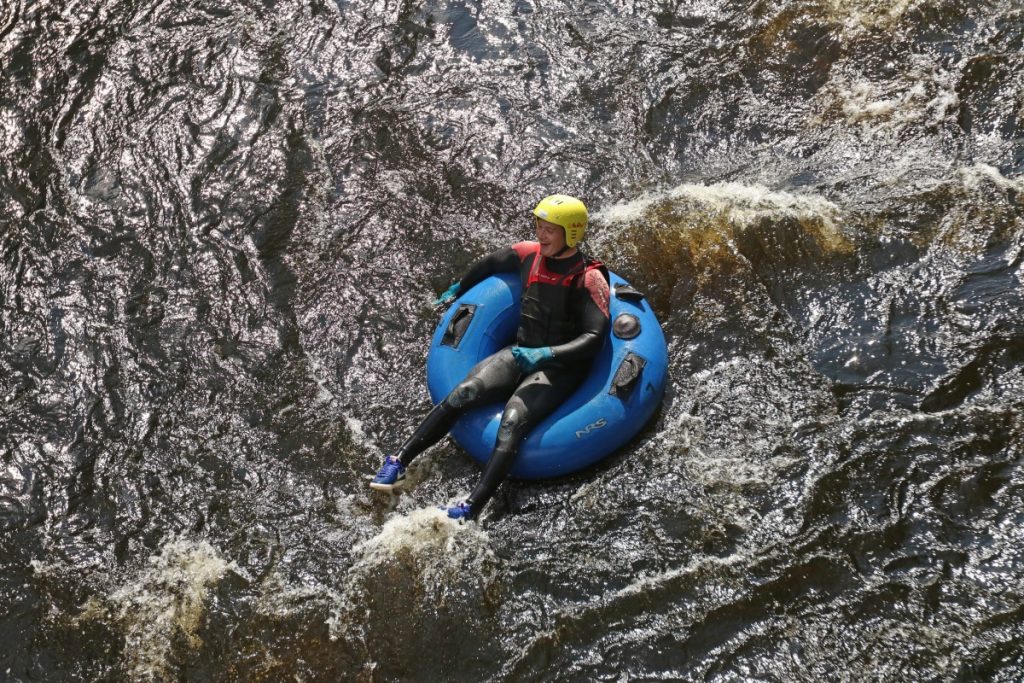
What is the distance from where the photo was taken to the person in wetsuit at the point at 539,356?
5.93m

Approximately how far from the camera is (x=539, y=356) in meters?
5.97

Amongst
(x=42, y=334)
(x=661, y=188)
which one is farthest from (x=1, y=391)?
(x=661, y=188)

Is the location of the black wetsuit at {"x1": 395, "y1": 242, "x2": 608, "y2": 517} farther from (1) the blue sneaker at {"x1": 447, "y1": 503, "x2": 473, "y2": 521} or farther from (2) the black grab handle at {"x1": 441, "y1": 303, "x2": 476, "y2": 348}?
(2) the black grab handle at {"x1": 441, "y1": 303, "x2": 476, "y2": 348}

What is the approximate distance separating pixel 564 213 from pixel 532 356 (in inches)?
37.7

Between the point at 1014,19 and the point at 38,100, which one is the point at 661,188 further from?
the point at 38,100

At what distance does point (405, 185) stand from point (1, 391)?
3.75m

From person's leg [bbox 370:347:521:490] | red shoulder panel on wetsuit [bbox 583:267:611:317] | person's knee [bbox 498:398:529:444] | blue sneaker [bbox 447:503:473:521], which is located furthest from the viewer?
red shoulder panel on wetsuit [bbox 583:267:611:317]

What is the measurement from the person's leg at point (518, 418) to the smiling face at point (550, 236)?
0.80 m

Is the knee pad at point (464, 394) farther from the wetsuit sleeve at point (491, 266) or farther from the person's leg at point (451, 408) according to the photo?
the wetsuit sleeve at point (491, 266)

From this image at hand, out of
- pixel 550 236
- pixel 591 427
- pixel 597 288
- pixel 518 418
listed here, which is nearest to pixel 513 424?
pixel 518 418

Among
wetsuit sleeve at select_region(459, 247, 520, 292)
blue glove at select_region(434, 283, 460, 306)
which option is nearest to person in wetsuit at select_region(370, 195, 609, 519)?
wetsuit sleeve at select_region(459, 247, 520, 292)

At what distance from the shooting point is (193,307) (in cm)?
743

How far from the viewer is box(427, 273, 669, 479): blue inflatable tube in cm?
596

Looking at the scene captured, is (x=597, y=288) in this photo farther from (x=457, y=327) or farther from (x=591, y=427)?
(x=457, y=327)
